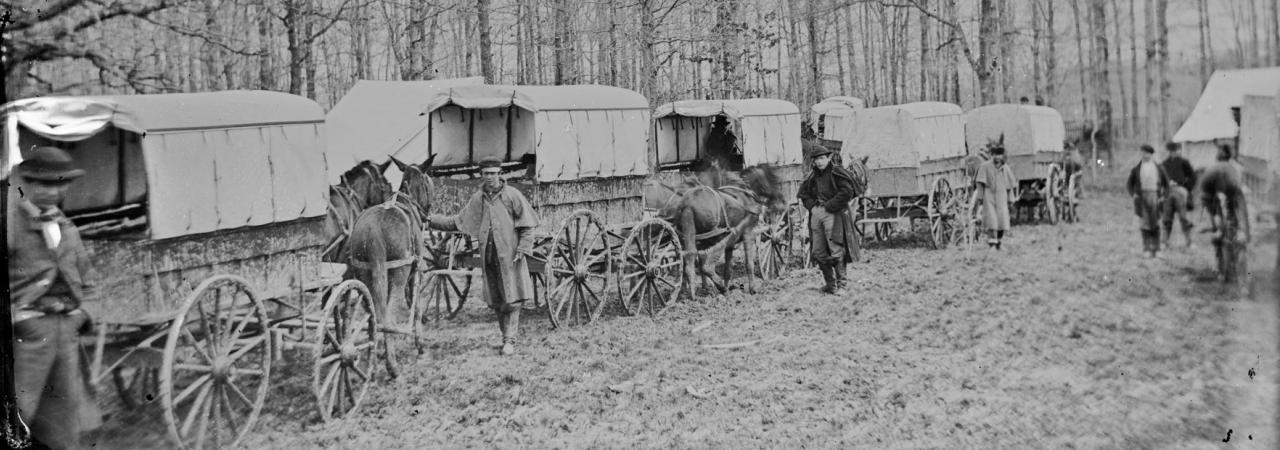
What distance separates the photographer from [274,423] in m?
5.96

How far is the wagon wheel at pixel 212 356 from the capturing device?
181 inches

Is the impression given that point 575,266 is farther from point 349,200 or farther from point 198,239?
point 198,239

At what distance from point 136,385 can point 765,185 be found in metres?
8.45

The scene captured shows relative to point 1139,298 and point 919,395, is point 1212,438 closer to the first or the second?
point 1139,298

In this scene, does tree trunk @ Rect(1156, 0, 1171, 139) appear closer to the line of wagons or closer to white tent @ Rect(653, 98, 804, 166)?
the line of wagons

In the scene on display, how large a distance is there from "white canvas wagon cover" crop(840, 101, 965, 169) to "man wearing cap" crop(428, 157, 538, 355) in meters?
7.27

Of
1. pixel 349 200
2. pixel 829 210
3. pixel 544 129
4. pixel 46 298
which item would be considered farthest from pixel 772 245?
pixel 46 298

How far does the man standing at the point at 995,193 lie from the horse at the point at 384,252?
7.54 meters

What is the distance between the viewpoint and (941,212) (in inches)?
542

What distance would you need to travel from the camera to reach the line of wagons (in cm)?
480

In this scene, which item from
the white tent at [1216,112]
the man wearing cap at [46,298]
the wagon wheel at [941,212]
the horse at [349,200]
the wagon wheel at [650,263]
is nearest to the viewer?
the white tent at [1216,112]

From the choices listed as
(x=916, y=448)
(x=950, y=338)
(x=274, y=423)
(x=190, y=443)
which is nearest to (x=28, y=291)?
(x=190, y=443)

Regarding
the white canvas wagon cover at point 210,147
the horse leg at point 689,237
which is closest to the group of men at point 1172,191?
the white canvas wagon cover at point 210,147

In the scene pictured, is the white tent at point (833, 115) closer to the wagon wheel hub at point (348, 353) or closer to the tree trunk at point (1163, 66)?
the wagon wheel hub at point (348, 353)
